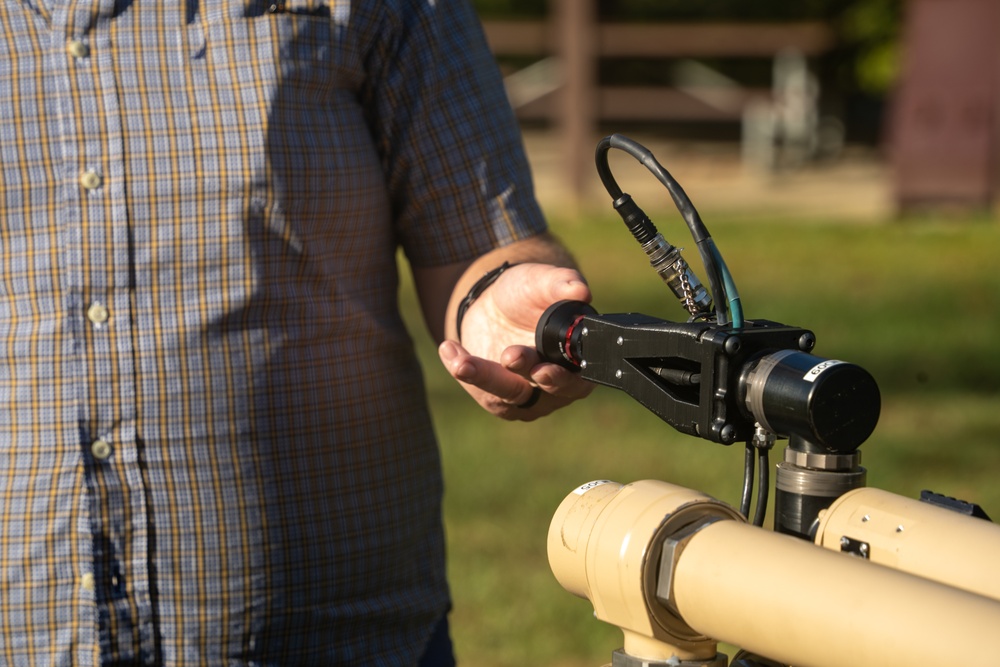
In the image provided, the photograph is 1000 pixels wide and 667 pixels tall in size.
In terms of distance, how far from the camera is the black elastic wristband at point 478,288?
1830 mm

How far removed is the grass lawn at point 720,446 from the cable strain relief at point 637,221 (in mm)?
1550

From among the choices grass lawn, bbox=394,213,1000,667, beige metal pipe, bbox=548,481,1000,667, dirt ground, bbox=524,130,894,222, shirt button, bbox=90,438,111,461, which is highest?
beige metal pipe, bbox=548,481,1000,667

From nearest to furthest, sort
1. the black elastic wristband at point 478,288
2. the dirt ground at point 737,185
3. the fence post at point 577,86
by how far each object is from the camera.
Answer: the black elastic wristband at point 478,288 → the dirt ground at point 737,185 → the fence post at point 577,86

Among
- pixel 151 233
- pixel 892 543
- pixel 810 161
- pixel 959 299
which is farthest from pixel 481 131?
pixel 810 161

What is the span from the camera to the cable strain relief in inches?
52.5

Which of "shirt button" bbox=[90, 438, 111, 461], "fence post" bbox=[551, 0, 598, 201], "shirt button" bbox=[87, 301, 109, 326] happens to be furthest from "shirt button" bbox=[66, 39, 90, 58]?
"fence post" bbox=[551, 0, 598, 201]

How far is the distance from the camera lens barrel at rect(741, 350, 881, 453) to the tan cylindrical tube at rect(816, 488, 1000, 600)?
55 millimetres

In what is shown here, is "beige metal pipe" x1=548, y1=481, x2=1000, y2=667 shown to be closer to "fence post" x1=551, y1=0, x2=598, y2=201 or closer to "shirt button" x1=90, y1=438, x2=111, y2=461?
"shirt button" x1=90, y1=438, x2=111, y2=461

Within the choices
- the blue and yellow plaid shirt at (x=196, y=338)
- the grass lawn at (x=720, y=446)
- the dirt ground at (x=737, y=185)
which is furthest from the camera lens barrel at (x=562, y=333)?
the dirt ground at (x=737, y=185)

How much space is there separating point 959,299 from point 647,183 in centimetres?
583

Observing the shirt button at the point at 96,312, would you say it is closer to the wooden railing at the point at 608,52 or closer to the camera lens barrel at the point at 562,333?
the camera lens barrel at the point at 562,333

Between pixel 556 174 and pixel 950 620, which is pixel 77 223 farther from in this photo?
pixel 556 174

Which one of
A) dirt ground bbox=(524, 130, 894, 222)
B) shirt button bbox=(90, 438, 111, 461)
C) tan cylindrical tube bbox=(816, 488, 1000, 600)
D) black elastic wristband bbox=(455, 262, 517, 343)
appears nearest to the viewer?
tan cylindrical tube bbox=(816, 488, 1000, 600)

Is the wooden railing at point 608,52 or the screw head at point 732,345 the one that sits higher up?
the wooden railing at point 608,52
